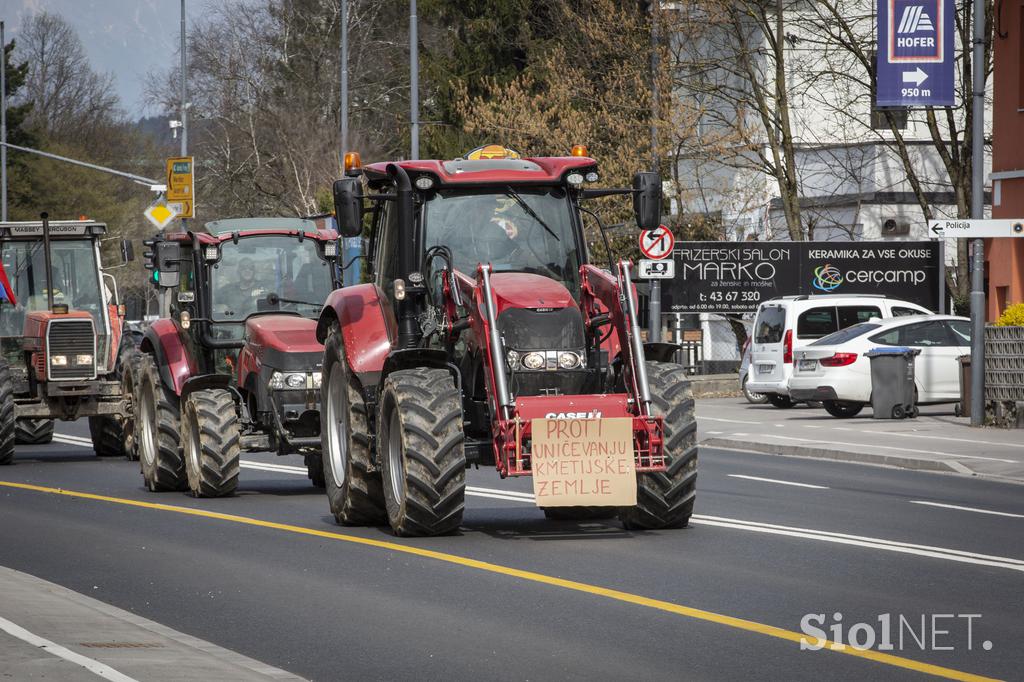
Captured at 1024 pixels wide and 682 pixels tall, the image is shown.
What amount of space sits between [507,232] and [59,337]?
38.6 ft

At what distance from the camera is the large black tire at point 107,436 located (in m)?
25.1

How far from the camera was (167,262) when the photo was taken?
730 inches

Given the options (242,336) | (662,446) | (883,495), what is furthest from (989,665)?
(242,336)

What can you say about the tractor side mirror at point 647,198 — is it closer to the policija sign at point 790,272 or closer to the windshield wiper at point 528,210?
the windshield wiper at point 528,210

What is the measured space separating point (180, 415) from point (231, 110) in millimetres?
50124

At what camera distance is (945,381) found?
3072 cm

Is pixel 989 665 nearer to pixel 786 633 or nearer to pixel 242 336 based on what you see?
pixel 786 633

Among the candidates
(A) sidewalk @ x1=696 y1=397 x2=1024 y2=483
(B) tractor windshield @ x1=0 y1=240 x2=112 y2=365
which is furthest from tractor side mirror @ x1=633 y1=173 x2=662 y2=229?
(B) tractor windshield @ x1=0 y1=240 x2=112 y2=365

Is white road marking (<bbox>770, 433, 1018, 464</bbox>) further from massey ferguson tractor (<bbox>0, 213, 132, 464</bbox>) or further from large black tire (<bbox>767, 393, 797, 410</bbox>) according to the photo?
massey ferguson tractor (<bbox>0, 213, 132, 464</bbox>)

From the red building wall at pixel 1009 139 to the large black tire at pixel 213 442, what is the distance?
19.4m

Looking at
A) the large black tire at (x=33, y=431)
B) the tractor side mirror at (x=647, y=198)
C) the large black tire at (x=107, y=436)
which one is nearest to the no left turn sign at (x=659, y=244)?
the large black tire at (x=107, y=436)

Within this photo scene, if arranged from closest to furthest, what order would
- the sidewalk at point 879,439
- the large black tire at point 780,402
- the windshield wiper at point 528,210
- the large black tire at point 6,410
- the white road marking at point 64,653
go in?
the white road marking at point 64,653 < the windshield wiper at point 528,210 < the sidewalk at point 879,439 < the large black tire at point 6,410 < the large black tire at point 780,402

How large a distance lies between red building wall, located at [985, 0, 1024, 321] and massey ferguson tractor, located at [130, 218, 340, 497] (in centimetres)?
1757

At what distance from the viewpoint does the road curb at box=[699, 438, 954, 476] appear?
21547mm
